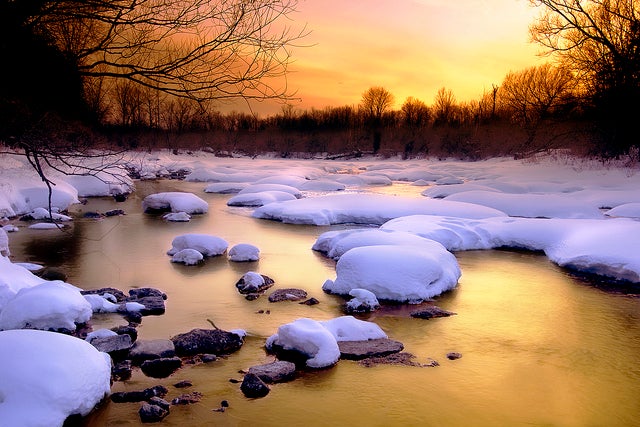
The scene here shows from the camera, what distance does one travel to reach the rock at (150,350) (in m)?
3.96

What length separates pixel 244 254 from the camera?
24.0 ft

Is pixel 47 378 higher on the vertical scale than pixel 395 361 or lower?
higher

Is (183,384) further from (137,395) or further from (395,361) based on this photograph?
(395,361)

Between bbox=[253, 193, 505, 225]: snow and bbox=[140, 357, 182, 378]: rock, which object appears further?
bbox=[253, 193, 505, 225]: snow

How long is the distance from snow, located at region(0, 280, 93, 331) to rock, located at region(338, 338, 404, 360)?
2231 mm

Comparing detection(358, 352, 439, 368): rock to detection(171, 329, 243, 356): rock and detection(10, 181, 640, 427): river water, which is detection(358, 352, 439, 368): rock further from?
detection(171, 329, 243, 356): rock

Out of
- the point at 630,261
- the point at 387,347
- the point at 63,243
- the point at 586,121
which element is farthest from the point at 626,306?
the point at 586,121

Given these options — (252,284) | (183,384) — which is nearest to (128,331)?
(183,384)

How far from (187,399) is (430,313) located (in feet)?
8.66

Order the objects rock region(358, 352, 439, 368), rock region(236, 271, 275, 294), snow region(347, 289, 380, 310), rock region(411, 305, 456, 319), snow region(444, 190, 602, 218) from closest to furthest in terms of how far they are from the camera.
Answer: rock region(358, 352, 439, 368)
rock region(411, 305, 456, 319)
snow region(347, 289, 380, 310)
rock region(236, 271, 275, 294)
snow region(444, 190, 602, 218)

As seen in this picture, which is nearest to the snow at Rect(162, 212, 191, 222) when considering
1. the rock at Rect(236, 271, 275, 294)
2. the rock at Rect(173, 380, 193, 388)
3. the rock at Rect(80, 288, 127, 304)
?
the rock at Rect(236, 271, 275, 294)

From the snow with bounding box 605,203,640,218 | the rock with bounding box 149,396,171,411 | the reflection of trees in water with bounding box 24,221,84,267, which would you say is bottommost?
the reflection of trees in water with bounding box 24,221,84,267

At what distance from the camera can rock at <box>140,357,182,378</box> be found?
3.76 m

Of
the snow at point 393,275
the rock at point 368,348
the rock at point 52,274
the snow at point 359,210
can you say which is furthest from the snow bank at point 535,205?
the rock at point 52,274
